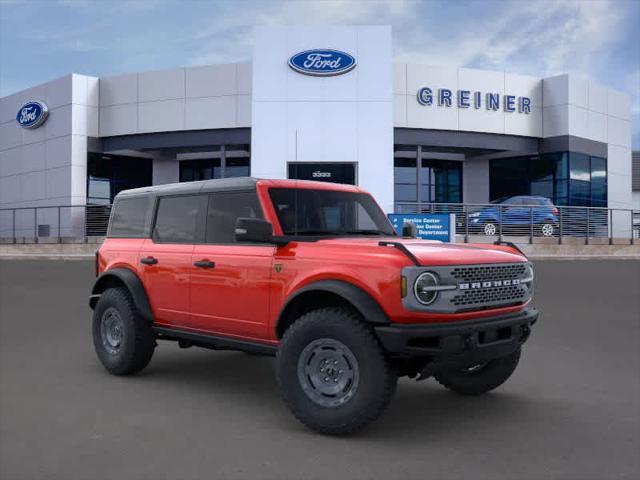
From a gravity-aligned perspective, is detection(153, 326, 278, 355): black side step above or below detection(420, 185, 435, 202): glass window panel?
below

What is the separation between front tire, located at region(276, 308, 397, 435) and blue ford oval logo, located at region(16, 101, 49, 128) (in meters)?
31.3

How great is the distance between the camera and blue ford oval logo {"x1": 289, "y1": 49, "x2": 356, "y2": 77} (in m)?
26.2

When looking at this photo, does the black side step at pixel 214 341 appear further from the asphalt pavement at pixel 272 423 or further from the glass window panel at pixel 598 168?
the glass window panel at pixel 598 168

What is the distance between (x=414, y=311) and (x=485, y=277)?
84 cm

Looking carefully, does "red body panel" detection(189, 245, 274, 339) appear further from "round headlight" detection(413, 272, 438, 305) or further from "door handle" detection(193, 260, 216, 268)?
"round headlight" detection(413, 272, 438, 305)

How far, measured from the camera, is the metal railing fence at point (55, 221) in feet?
93.0

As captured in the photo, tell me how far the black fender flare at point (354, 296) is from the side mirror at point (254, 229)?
55 cm

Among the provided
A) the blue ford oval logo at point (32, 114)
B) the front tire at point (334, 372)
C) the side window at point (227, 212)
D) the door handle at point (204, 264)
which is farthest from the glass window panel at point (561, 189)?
the front tire at point (334, 372)

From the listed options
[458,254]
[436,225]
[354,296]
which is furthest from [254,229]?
[436,225]

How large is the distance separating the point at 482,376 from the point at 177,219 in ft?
11.5

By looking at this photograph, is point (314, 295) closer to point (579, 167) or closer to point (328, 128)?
point (328, 128)

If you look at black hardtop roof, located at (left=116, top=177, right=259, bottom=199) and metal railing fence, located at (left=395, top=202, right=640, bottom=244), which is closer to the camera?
black hardtop roof, located at (left=116, top=177, right=259, bottom=199)

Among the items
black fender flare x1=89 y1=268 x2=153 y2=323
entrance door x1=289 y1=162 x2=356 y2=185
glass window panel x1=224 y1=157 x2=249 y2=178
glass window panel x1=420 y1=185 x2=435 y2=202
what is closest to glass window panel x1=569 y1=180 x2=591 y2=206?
glass window panel x1=420 y1=185 x2=435 y2=202

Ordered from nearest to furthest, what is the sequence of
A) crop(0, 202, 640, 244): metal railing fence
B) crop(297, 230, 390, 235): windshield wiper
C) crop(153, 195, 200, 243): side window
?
crop(297, 230, 390, 235): windshield wiper < crop(153, 195, 200, 243): side window < crop(0, 202, 640, 244): metal railing fence
